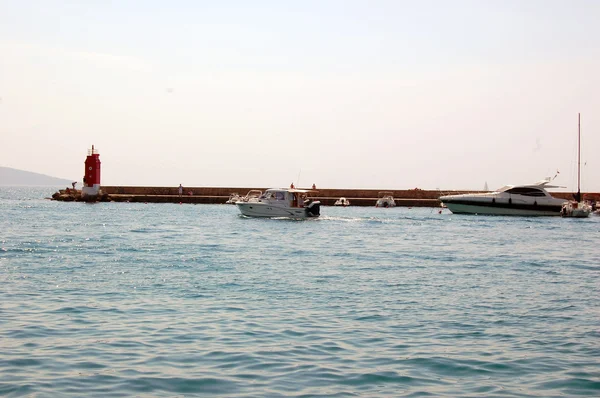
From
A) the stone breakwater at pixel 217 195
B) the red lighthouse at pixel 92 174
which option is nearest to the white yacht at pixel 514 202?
the stone breakwater at pixel 217 195

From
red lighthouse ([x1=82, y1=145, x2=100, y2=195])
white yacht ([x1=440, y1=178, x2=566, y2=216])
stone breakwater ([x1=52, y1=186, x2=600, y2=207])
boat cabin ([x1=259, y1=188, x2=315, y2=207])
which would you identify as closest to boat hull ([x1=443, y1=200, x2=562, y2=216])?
white yacht ([x1=440, y1=178, x2=566, y2=216])

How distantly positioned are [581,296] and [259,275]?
808 cm

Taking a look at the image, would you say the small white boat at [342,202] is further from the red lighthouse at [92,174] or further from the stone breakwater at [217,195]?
the red lighthouse at [92,174]

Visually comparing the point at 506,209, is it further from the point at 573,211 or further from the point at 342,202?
the point at 342,202

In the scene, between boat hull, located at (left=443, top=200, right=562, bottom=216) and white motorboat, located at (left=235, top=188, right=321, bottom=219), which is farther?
boat hull, located at (left=443, top=200, right=562, bottom=216)

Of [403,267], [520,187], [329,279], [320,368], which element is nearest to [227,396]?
[320,368]

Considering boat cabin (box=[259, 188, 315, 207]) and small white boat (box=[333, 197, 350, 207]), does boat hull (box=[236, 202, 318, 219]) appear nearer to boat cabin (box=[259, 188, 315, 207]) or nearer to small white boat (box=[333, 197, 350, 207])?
boat cabin (box=[259, 188, 315, 207])

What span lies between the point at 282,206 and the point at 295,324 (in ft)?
123

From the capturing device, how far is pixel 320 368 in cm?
991

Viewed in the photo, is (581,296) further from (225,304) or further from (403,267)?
(225,304)

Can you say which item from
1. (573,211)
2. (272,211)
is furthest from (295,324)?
(573,211)

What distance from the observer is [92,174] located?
83812 millimetres

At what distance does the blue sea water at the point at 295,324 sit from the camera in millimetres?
9320

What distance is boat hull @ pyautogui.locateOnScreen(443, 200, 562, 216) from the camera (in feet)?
195
